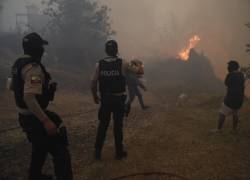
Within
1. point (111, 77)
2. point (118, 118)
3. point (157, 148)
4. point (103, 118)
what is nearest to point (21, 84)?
point (111, 77)

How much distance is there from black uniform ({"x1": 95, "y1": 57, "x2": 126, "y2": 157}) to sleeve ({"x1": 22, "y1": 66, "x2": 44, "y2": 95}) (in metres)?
2.31

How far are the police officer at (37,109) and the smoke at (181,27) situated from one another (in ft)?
93.0

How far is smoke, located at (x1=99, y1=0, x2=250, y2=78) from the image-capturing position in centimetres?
3500

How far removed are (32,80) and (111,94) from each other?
8.39ft

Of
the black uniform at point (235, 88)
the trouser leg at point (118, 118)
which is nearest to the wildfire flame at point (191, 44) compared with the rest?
the black uniform at point (235, 88)

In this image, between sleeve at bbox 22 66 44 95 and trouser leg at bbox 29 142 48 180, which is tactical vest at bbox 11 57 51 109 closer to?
sleeve at bbox 22 66 44 95

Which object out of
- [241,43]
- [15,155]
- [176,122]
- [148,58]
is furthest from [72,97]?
[241,43]

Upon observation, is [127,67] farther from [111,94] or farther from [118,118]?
[118,118]

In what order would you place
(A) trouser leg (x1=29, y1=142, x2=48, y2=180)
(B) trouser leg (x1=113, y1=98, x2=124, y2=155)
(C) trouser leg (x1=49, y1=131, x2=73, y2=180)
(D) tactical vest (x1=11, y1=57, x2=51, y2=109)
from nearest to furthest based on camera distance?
(D) tactical vest (x1=11, y1=57, x2=51, y2=109), (C) trouser leg (x1=49, y1=131, x2=73, y2=180), (A) trouser leg (x1=29, y1=142, x2=48, y2=180), (B) trouser leg (x1=113, y1=98, x2=124, y2=155)

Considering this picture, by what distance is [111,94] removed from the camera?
6.40 meters

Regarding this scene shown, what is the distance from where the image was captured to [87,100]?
16156mm

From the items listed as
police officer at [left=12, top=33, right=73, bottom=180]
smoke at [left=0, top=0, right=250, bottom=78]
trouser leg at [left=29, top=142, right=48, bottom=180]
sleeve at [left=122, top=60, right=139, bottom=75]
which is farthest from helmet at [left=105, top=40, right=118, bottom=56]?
smoke at [left=0, top=0, right=250, bottom=78]

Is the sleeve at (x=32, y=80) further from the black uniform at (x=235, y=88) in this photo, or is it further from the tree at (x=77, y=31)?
the tree at (x=77, y=31)

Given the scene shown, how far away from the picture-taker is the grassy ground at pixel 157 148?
6121 millimetres
